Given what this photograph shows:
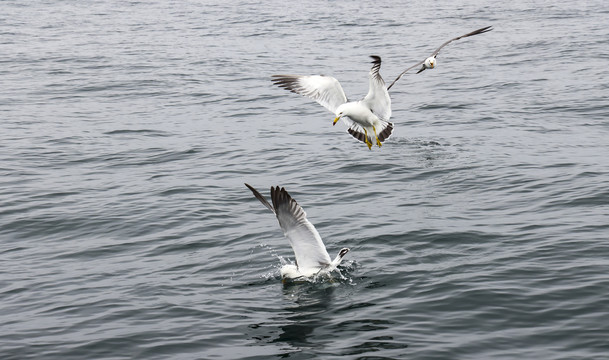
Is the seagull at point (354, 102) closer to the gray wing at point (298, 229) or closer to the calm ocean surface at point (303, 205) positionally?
the calm ocean surface at point (303, 205)

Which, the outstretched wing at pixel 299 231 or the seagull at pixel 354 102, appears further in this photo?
the seagull at pixel 354 102

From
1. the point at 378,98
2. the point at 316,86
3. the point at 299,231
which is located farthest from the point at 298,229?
the point at 378,98

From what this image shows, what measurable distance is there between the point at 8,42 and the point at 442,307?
92.5 ft

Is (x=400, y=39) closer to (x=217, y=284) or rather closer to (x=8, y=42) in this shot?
(x=8, y=42)

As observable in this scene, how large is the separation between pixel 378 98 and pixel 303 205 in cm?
232

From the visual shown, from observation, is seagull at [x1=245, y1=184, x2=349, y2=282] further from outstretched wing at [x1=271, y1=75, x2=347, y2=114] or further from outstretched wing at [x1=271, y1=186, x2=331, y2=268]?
outstretched wing at [x1=271, y1=75, x2=347, y2=114]

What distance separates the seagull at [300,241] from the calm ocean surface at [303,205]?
0.22 metres

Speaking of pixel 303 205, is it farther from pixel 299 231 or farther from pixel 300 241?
pixel 299 231

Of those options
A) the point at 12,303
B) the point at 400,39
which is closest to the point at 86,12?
the point at 400,39

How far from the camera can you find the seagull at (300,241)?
9.59 metres

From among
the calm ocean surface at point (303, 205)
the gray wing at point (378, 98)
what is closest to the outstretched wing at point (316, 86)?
the gray wing at point (378, 98)

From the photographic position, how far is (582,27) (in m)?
32.1

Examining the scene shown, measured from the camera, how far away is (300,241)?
10141 mm

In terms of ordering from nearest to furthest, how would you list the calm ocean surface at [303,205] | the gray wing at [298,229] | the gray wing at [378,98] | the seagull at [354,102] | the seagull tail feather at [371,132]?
the calm ocean surface at [303,205] → the gray wing at [298,229] → the gray wing at [378,98] → the seagull at [354,102] → the seagull tail feather at [371,132]
